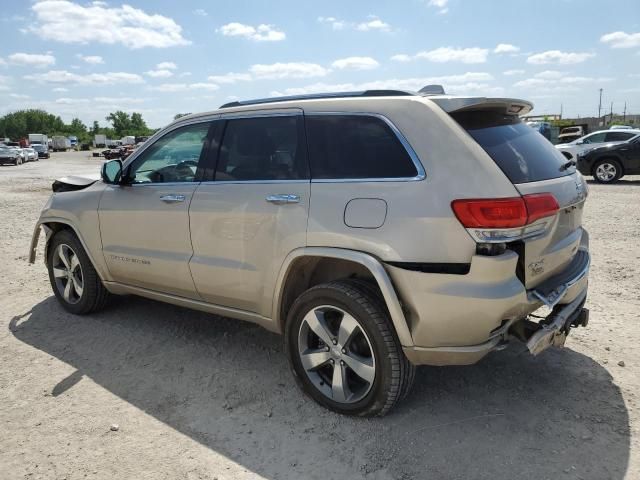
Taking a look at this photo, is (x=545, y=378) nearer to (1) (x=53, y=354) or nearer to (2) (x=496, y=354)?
(2) (x=496, y=354)

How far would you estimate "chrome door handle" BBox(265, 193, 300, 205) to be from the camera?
10.5 feet

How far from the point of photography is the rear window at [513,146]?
9.27ft

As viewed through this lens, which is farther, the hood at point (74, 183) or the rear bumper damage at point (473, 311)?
the hood at point (74, 183)

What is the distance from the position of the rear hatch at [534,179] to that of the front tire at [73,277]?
11.6 ft

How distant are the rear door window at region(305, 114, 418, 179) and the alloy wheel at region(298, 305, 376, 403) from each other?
2.67ft

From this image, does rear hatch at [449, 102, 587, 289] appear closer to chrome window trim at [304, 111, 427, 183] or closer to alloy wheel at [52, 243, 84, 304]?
chrome window trim at [304, 111, 427, 183]

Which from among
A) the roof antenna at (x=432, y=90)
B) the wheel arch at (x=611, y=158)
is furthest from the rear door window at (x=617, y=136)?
the roof antenna at (x=432, y=90)

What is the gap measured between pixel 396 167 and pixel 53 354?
311cm

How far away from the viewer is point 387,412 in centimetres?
304

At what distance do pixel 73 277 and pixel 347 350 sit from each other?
10.1 ft

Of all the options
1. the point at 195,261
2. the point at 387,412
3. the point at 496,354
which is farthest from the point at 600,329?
the point at 195,261

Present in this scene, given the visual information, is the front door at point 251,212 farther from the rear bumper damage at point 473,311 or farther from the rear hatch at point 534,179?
the rear hatch at point 534,179

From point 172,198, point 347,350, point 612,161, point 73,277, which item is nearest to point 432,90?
point 347,350

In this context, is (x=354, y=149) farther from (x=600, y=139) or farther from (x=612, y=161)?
(x=600, y=139)
